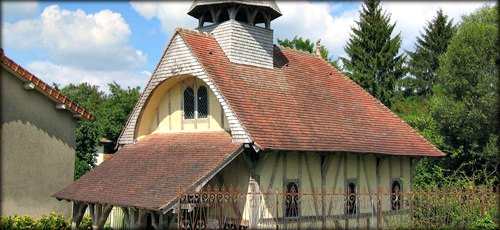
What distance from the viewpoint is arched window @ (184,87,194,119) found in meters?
16.2

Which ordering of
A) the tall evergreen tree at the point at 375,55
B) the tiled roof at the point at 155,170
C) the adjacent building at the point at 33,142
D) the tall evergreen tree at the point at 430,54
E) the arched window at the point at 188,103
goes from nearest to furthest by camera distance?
the tiled roof at the point at 155,170, the adjacent building at the point at 33,142, the arched window at the point at 188,103, the tall evergreen tree at the point at 375,55, the tall evergreen tree at the point at 430,54

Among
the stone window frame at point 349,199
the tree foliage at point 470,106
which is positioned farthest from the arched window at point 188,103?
the tree foliage at point 470,106

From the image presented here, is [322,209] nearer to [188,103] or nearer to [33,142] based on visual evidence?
[188,103]

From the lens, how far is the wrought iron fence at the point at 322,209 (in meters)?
12.0

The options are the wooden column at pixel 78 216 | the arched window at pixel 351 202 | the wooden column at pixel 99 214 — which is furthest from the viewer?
the arched window at pixel 351 202

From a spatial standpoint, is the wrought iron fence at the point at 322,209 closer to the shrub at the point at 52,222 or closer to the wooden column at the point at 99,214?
the wooden column at the point at 99,214

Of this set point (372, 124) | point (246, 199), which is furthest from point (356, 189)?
point (246, 199)

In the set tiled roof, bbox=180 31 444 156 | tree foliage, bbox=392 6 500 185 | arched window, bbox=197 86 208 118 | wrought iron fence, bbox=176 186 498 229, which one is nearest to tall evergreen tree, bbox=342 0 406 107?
tree foliage, bbox=392 6 500 185

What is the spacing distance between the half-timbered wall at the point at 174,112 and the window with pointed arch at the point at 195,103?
3.9 inches

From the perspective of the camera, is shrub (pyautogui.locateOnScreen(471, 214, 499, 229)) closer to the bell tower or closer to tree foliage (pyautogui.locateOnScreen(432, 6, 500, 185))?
the bell tower

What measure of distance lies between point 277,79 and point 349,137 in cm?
301

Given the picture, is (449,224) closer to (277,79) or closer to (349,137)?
(349,137)

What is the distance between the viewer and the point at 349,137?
16188 millimetres

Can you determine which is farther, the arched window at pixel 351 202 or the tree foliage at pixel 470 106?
the tree foliage at pixel 470 106
